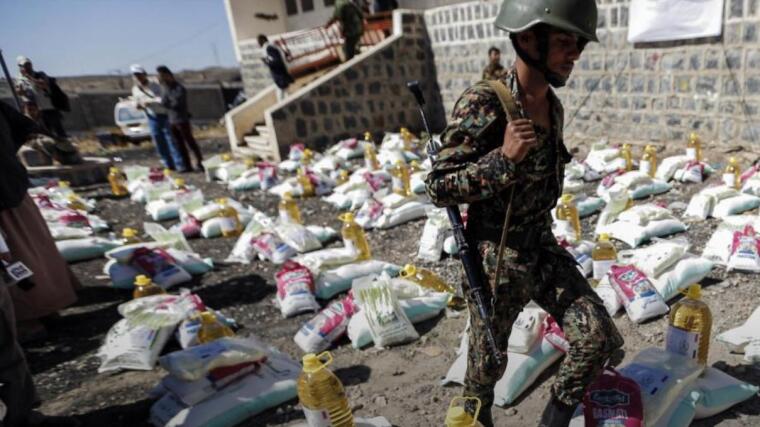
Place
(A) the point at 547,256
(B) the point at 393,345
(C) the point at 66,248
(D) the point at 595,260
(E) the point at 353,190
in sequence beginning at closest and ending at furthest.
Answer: (A) the point at 547,256 < (B) the point at 393,345 < (D) the point at 595,260 < (C) the point at 66,248 < (E) the point at 353,190

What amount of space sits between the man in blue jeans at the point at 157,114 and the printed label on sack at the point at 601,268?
23.3 ft

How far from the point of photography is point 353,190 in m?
5.35

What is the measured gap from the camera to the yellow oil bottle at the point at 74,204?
5559mm

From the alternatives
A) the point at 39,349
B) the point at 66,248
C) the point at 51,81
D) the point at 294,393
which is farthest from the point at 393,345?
the point at 51,81

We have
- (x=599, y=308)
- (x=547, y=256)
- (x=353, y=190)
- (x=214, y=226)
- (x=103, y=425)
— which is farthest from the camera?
(x=353, y=190)

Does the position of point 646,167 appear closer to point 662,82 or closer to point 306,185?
point 662,82

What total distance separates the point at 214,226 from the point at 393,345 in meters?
2.87

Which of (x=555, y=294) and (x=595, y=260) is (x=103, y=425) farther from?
(x=595, y=260)

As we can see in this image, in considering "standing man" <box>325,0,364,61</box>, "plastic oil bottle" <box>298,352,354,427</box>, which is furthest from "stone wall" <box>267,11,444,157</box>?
"plastic oil bottle" <box>298,352,354,427</box>

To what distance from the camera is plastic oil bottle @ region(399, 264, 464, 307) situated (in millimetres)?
2898

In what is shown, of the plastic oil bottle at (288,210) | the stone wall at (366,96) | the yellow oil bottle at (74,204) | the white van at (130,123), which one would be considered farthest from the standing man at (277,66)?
the plastic oil bottle at (288,210)

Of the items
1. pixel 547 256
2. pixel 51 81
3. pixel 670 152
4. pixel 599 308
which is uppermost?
pixel 51 81

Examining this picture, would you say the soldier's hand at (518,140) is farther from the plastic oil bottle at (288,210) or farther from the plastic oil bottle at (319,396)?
the plastic oil bottle at (288,210)

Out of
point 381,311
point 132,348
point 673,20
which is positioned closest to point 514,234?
point 381,311
